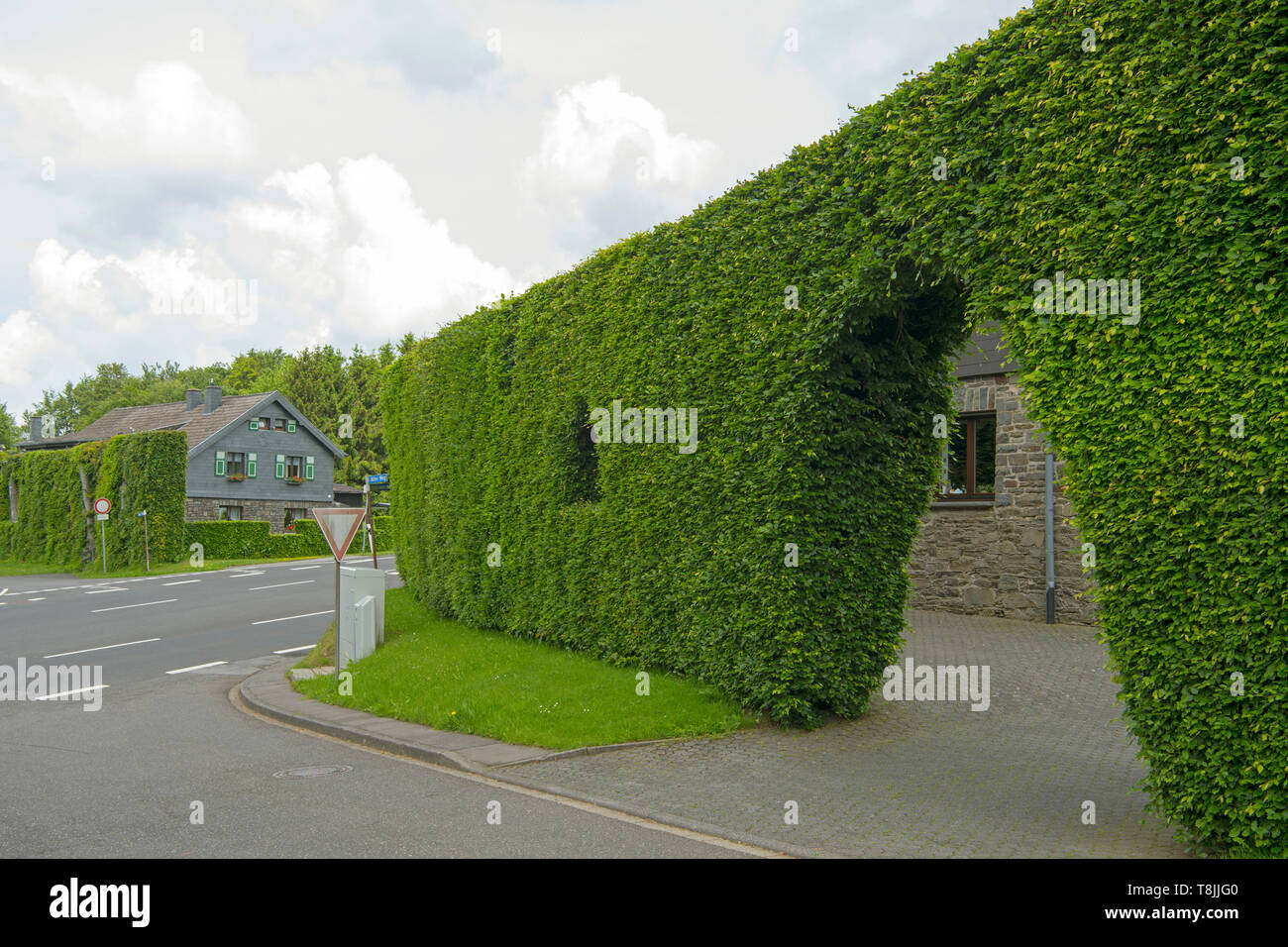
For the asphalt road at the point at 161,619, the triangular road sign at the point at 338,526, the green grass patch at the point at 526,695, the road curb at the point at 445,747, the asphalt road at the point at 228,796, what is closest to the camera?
the asphalt road at the point at 228,796

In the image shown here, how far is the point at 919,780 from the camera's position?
7371mm

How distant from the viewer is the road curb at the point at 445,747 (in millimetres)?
6402

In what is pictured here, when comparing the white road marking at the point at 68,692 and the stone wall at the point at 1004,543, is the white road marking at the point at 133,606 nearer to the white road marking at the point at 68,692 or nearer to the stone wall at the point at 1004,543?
the white road marking at the point at 68,692

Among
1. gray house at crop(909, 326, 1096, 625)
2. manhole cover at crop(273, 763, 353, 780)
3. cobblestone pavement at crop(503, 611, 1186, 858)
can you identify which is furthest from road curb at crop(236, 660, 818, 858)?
gray house at crop(909, 326, 1096, 625)

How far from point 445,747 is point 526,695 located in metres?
1.56

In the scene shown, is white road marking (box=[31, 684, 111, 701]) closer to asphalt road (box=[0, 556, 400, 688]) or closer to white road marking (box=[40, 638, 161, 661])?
asphalt road (box=[0, 556, 400, 688])

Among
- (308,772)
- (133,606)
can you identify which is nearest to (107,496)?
(133,606)

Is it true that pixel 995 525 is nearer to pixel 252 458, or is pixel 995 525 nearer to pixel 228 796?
pixel 228 796

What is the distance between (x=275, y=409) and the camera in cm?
6150

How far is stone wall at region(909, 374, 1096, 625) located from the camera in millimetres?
15117

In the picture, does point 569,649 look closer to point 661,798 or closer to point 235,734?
point 235,734

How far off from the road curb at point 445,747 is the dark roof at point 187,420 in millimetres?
46612

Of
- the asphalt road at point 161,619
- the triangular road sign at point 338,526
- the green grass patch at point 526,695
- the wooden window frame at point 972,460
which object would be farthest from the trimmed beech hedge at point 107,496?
the wooden window frame at point 972,460

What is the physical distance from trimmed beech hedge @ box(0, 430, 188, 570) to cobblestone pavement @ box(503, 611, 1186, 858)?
122 feet
